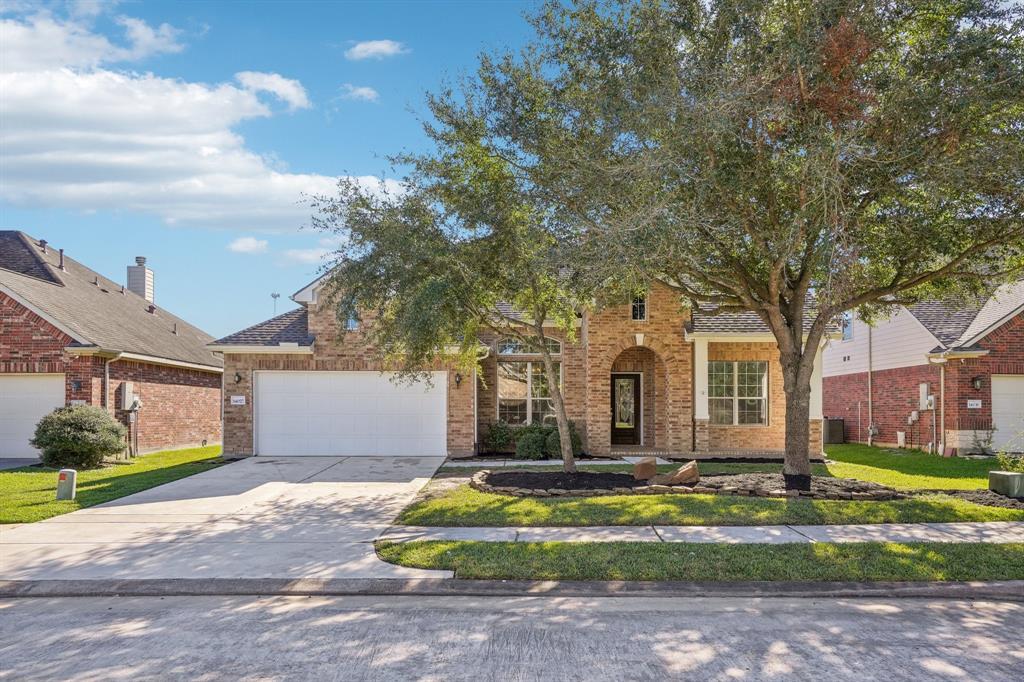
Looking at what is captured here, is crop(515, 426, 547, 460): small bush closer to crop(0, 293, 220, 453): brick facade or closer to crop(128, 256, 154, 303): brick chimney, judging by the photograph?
crop(0, 293, 220, 453): brick facade

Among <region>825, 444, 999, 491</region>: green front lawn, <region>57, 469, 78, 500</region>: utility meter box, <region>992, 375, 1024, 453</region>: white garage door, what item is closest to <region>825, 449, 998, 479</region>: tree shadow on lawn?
<region>825, 444, 999, 491</region>: green front lawn

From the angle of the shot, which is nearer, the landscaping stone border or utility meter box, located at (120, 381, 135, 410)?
the landscaping stone border

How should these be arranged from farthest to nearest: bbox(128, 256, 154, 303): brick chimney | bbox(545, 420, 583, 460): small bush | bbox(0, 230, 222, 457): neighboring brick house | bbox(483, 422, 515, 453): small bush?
1. bbox(128, 256, 154, 303): brick chimney
2. bbox(483, 422, 515, 453): small bush
3. bbox(0, 230, 222, 457): neighboring brick house
4. bbox(545, 420, 583, 460): small bush

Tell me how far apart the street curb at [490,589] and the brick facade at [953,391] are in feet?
46.6

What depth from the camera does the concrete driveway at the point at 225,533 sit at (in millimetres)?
7141

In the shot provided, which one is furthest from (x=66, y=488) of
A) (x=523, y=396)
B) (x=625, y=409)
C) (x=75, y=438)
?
(x=625, y=409)

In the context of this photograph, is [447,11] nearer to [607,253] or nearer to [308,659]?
[607,253]

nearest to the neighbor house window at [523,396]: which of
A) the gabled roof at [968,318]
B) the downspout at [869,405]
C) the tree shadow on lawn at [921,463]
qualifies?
the tree shadow on lawn at [921,463]

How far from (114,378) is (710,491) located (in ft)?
49.2

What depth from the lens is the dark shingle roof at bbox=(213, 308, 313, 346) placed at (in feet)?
58.7

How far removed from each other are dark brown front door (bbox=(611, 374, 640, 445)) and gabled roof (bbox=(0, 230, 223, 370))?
35.2ft

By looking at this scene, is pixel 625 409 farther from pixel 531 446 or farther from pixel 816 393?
pixel 816 393

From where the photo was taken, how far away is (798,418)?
1230cm

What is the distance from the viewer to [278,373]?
59.1 feet
